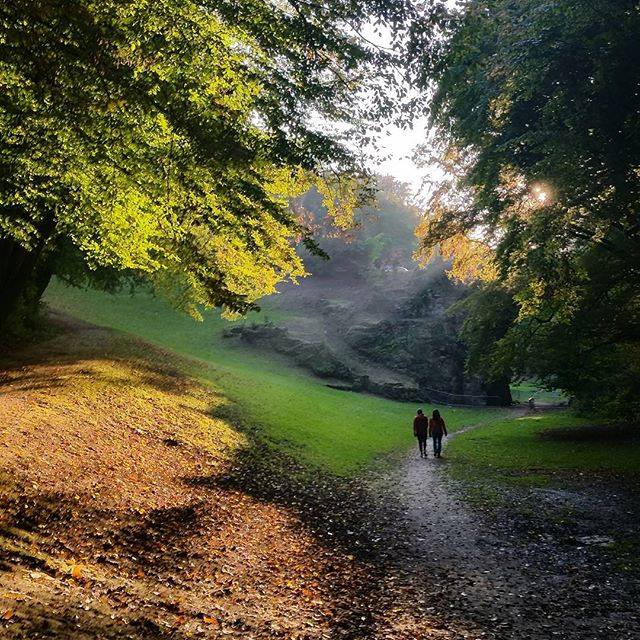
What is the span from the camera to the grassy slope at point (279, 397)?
695 inches

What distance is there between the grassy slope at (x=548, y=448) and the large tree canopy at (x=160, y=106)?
38.9 ft

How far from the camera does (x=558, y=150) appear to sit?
1202 centimetres

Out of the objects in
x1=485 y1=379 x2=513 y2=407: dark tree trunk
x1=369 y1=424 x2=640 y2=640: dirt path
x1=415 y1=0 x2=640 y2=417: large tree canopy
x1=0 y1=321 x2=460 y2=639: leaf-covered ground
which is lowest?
x1=0 y1=321 x2=460 y2=639: leaf-covered ground

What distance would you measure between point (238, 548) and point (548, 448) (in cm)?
1474

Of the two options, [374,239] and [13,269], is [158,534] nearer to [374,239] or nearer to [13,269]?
[13,269]

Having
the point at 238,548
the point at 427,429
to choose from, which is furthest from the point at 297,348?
the point at 238,548

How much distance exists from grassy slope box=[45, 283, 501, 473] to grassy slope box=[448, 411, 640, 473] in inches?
128

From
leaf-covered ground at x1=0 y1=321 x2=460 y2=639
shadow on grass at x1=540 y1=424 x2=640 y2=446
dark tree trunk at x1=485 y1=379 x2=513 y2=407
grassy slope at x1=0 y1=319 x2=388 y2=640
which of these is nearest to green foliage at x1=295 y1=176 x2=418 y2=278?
dark tree trunk at x1=485 y1=379 x2=513 y2=407

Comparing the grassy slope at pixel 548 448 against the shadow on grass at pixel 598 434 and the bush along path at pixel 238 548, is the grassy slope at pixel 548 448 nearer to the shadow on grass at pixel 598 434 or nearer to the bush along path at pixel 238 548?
the shadow on grass at pixel 598 434

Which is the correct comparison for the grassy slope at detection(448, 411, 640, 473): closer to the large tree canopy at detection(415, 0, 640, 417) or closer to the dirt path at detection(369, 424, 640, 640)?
the large tree canopy at detection(415, 0, 640, 417)

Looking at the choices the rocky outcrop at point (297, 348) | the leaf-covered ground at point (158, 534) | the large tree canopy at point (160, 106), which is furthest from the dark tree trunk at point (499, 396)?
the large tree canopy at point (160, 106)

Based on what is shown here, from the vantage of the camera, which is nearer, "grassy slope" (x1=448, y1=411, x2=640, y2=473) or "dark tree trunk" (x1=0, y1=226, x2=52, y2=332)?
"dark tree trunk" (x1=0, y1=226, x2=52, y2=332)

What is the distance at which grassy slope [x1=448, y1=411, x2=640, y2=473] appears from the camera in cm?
1516

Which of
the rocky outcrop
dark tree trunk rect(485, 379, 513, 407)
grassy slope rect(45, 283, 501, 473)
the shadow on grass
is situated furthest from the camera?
dark tree trunk rect(485, 379, 513, 407)
